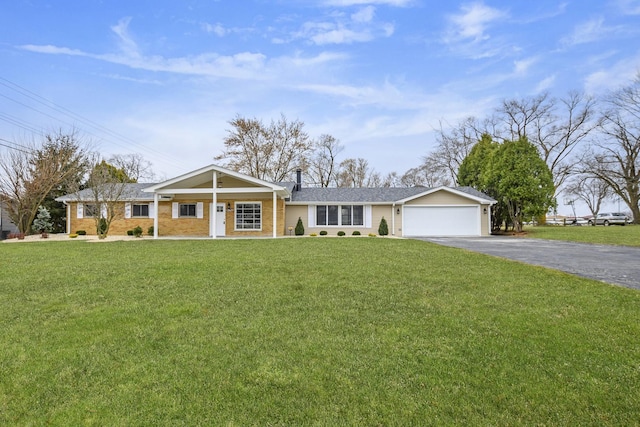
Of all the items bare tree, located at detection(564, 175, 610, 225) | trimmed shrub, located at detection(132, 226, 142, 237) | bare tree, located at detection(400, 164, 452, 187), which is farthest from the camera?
bare tree, located at detection(564, 175, 610, 225)

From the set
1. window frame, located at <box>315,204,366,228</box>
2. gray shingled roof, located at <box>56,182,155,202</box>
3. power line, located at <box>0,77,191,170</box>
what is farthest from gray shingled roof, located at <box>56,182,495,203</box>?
power line, located at <box>0,77,191,170</box>

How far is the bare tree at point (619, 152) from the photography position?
32.4 metres

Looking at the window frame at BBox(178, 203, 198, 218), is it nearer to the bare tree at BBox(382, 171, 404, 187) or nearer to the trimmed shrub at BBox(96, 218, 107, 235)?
the trimmed shrub at BBox(96, 218, 107, 235)

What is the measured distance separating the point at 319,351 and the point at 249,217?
1762cm

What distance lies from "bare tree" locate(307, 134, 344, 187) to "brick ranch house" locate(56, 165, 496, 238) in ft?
52.2

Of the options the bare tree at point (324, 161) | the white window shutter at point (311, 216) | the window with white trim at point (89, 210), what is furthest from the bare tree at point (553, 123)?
the window with white trim at point (89, 210)

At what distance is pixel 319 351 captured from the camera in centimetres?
355

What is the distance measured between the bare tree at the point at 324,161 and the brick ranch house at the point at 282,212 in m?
15.9

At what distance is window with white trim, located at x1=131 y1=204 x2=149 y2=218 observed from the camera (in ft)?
70.5

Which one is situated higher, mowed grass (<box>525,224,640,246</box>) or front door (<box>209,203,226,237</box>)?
front door (<box>209,203,226,237</box>)

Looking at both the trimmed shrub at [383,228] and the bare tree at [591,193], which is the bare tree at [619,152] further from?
the trimmed shrub at [383,228]

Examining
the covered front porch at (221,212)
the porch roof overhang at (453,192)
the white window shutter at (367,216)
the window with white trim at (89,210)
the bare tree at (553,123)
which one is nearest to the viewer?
the covered front porch at (221,212)

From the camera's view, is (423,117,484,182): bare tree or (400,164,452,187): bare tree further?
(400,164,452,187): bare tree

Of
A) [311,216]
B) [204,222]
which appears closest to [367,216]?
[311,216]
